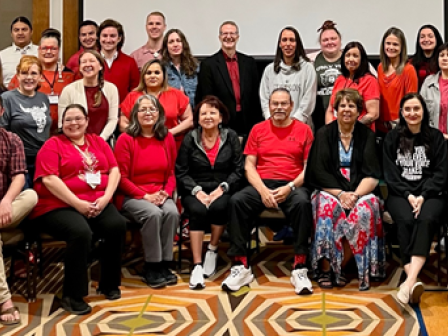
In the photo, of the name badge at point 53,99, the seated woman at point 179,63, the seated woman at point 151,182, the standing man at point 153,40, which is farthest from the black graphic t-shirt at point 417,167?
the name badge at point 53,99

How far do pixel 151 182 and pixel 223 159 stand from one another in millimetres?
506

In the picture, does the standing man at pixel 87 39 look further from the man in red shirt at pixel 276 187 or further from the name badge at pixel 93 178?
the man in red shirt at pixel 276 187

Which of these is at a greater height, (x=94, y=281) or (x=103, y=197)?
(x=103, y=197)

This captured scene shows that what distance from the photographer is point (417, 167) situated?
3.78 metres

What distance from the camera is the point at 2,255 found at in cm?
335

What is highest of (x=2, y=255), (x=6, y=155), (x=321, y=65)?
(x=321, y=65)

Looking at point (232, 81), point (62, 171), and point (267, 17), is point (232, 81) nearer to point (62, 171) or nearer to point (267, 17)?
point (267, 17)

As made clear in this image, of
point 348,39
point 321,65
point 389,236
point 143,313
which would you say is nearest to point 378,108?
point 321,65

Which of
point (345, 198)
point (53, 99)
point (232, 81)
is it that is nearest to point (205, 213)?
point (345, 198)

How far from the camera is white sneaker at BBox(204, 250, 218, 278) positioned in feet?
12.8

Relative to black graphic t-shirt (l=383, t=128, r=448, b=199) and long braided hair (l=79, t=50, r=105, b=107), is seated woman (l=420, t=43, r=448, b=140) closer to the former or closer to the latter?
black graphic t-shirt (l=383, t=128, r=448, b=199)

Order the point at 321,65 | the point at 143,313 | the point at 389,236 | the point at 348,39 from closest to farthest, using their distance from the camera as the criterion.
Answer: the point at 143,313
the point at 389,236
the point at 321,65
the point at 348,39

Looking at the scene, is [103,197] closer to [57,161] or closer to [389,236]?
[57,161]

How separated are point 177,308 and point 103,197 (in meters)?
0.79
